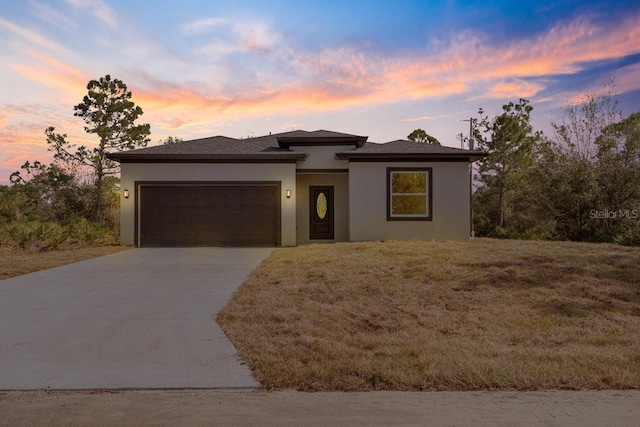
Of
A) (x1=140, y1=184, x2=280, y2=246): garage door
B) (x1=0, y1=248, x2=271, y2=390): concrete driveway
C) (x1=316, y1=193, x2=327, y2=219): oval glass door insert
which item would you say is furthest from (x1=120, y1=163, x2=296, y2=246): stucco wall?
(x1=0, y1=248, x2=271, y2=390): concrete driveway

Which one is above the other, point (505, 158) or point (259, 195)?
point (505, 158)

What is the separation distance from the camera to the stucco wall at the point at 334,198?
1706cm

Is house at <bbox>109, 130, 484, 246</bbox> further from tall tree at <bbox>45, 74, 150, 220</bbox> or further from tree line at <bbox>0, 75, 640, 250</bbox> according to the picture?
tall tree at <bbox>45, 74, 150, 220</bbox>

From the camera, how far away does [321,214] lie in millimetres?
17172

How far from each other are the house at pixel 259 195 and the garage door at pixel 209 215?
34 mm

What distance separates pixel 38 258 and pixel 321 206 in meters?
9.37

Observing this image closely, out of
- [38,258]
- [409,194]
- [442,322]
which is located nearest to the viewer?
[442,322]

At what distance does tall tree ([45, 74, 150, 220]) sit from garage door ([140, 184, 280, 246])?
8.86 m

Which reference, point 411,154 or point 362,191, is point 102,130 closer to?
point 362,191

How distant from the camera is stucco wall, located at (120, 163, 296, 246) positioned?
608 inches

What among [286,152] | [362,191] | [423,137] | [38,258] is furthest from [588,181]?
[38,258]

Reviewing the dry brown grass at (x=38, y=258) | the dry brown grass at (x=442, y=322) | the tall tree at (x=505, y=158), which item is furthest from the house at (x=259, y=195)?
the tall tree at (x=505, y=158)

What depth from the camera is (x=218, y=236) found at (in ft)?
50.8

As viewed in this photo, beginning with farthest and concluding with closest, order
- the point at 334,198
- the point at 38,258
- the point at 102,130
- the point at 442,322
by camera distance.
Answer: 1. the point at 102,130
2. the point at 334,198
3. the point at 38,258
4. the point at 442,322
